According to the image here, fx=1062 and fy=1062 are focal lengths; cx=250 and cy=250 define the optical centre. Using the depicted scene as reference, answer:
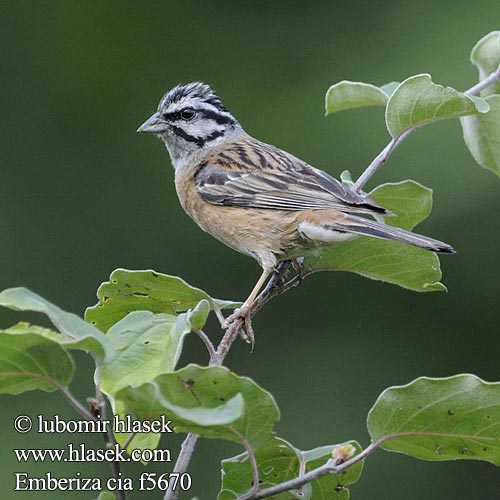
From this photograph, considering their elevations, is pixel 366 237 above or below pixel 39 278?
above

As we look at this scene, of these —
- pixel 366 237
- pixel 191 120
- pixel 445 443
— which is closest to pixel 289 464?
pixel 445 443

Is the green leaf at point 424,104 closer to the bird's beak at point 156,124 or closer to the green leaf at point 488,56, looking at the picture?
the green leaf at point 488,56

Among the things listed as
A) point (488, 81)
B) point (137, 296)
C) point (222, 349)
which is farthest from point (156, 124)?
point (222, 349)

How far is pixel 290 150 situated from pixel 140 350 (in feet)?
17.3

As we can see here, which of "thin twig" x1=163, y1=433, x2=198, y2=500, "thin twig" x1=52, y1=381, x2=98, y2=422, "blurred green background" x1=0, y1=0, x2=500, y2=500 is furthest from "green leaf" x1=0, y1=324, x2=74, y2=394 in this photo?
"blurred green background" x1=0, y1=0, x2=500, y2=500

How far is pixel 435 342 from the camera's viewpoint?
709 centimetres

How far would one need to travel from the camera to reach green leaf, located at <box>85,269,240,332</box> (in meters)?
2.61

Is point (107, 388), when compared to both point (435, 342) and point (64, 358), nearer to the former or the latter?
point (64, 358)

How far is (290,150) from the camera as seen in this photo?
7332 millimetres

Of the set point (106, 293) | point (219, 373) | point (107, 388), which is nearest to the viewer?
point (219, 373)

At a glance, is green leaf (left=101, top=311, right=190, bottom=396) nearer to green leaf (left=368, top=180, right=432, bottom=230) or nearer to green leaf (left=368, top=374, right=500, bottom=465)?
green leaf (left=368, top=374, right=500, bottom=465)

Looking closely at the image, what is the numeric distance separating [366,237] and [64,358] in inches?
49.7

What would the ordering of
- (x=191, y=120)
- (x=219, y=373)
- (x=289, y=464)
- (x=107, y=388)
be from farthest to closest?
1. (x=191, y=120)
2. (x=289, y=464)
3. (x=107, y=388)
4. (x=219, y=373)

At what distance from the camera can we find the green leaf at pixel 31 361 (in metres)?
1.88
